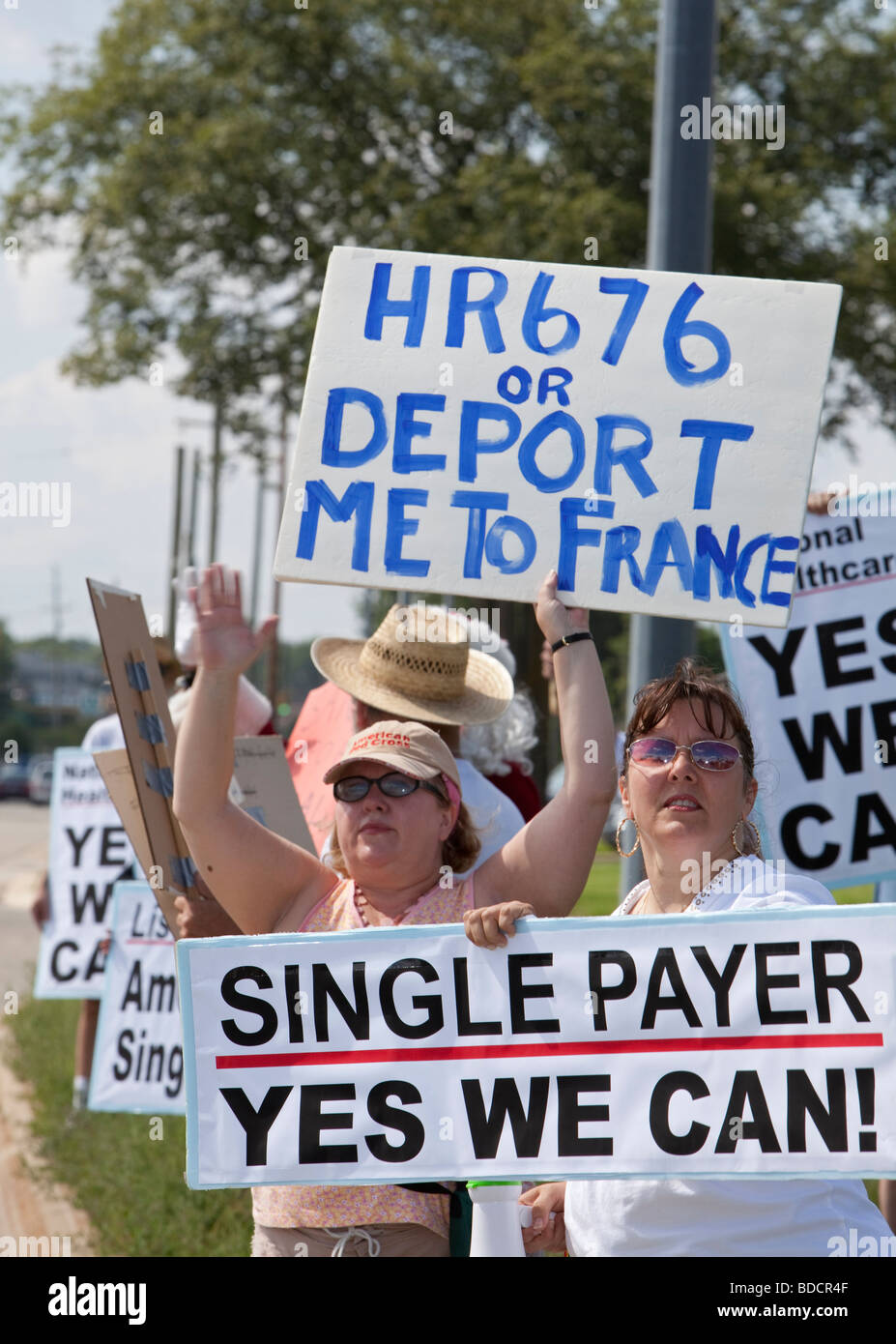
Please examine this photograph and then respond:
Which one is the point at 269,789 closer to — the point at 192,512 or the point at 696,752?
the point at 696,752

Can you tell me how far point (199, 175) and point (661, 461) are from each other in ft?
49.5

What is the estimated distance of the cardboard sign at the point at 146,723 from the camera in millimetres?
3296

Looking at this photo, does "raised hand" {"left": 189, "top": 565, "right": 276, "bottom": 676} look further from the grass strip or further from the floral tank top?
the grass strip

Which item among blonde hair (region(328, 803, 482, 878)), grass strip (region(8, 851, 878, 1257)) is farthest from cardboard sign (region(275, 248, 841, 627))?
grass strip (region(8, 851, 878, 1257))

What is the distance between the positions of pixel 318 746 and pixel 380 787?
166 centimetres

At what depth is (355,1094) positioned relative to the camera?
263cm

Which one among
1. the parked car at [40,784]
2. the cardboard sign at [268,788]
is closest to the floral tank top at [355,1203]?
the cardboard sign at [268,788]

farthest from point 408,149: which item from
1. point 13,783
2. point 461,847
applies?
point 13,783

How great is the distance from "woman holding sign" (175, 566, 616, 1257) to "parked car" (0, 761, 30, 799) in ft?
184

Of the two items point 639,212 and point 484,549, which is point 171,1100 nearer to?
point 484,549

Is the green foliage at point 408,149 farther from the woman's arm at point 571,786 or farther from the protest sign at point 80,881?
the woman's arm at point 571,786

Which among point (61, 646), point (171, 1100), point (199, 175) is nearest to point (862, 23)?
point (199, 175)

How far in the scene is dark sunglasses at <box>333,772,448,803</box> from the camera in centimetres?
291

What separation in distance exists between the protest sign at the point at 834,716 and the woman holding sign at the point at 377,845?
64.8 inches
